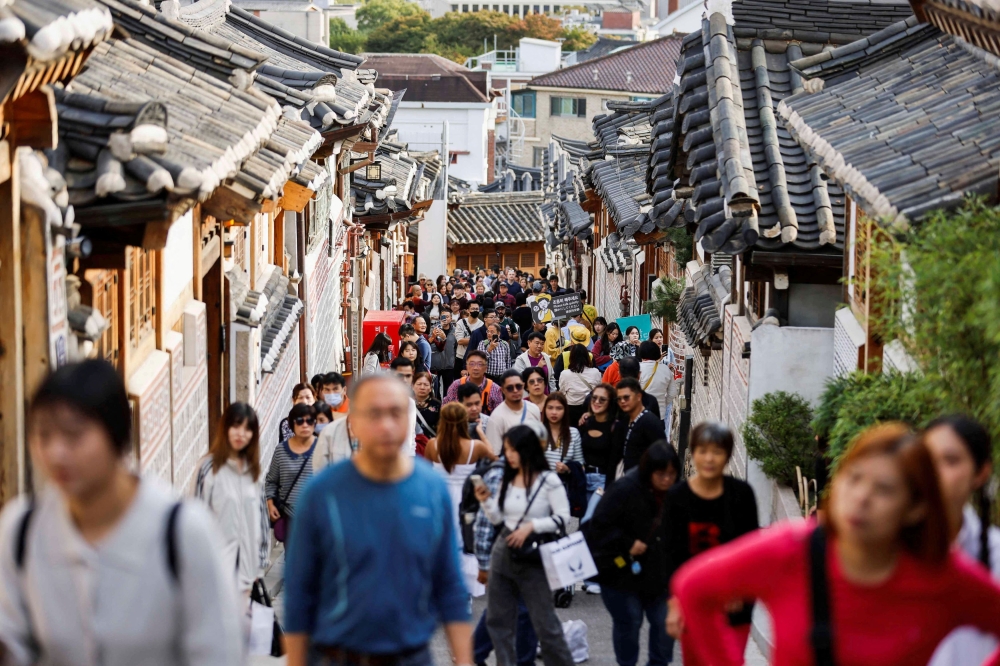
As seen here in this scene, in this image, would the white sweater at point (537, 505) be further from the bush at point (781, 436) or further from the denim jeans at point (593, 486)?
the bush at point (781, 436)

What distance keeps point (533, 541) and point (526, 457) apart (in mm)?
522

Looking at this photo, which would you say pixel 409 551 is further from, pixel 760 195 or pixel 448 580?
pixel 760 195

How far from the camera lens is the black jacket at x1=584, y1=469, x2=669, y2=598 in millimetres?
8695

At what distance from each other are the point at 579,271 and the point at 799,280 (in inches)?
1390

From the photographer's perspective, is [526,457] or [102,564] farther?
[526,457]

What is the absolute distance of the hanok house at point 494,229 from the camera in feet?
185

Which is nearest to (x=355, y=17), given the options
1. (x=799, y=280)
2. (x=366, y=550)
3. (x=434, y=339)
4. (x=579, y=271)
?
(x=579, y=271)

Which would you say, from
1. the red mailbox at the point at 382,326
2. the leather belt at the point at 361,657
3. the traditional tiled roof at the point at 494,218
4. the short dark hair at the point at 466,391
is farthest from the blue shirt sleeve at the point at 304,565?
the traditional tiled roof at the point at 494,218

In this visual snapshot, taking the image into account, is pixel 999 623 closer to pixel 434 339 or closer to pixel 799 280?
pixel 799 280

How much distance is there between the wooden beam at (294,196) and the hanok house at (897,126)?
18.8ft

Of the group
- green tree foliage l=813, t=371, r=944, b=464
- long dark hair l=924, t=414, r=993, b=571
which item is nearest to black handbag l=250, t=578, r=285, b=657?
green tree foliage l=813, t=371, r=944, b=464

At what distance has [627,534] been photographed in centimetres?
873

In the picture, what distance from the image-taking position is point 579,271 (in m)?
49.3

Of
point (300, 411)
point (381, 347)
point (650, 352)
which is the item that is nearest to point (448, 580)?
point (300, 411)
